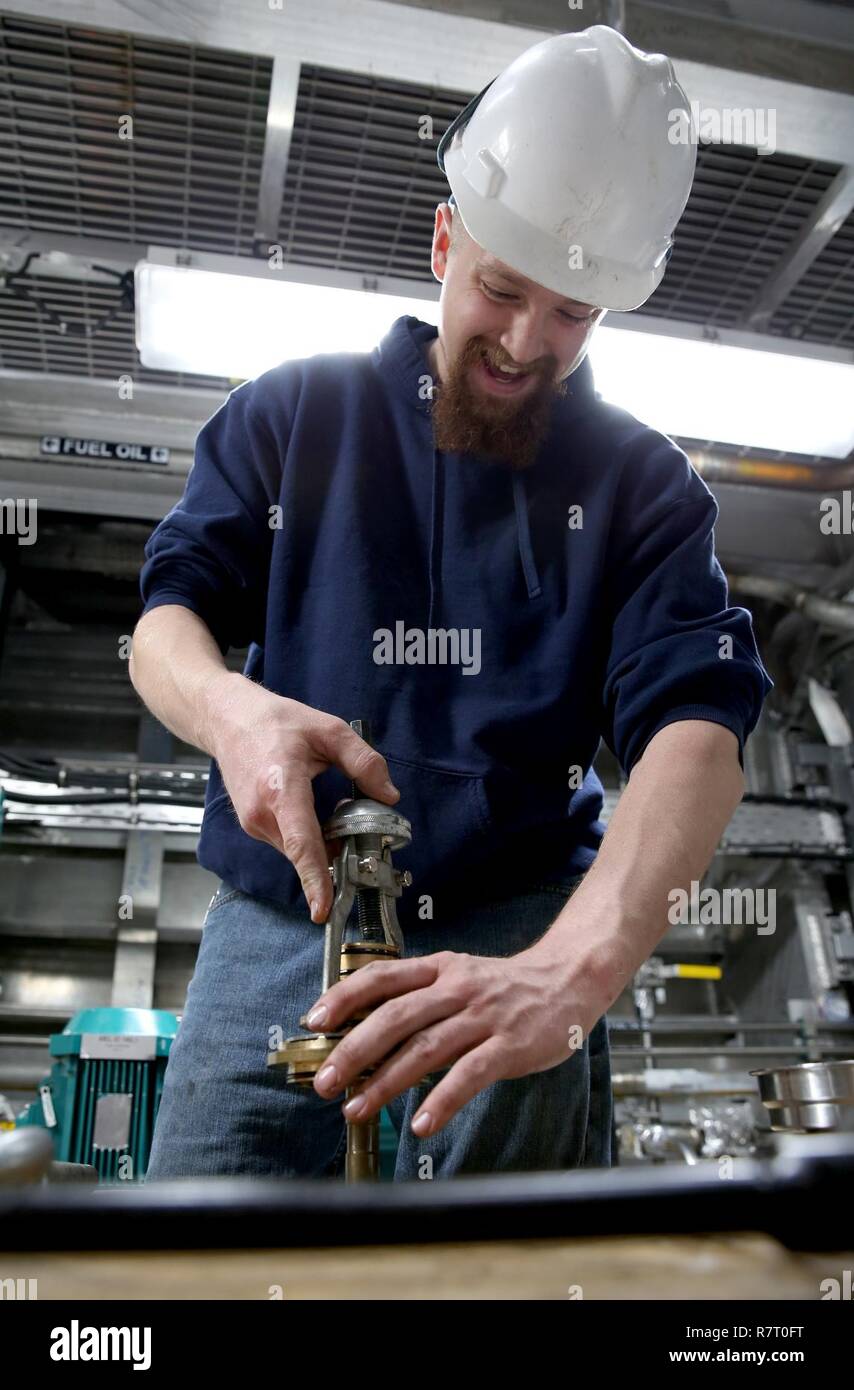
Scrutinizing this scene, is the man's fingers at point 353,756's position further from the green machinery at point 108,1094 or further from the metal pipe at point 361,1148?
the green machinery at point 108,1094

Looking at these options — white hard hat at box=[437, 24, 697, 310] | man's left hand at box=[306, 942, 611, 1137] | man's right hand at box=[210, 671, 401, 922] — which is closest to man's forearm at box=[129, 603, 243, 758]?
man's right hand at box=[210, 671, 401, 922]

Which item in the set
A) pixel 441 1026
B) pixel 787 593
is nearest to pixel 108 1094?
pixel 441 1026

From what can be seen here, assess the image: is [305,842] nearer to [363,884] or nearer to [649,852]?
[363,884]

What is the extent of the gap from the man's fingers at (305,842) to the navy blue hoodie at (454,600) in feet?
0.73

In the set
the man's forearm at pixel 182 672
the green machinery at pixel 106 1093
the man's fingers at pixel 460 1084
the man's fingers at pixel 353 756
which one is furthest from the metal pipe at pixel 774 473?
the man's fingers at pixel 460 1084

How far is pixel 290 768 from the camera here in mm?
870

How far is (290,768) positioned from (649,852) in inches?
13.3

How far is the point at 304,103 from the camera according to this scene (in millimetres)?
2264

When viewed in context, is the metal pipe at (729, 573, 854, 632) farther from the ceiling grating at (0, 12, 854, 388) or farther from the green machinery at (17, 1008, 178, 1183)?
the green machinery at (17, 1008, 178, 1183)

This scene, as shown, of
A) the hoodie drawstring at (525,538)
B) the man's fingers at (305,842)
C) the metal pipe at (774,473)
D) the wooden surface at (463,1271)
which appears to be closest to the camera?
the wooden surface at (463,1271)

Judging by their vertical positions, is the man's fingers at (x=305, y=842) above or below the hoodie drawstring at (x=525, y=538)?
below

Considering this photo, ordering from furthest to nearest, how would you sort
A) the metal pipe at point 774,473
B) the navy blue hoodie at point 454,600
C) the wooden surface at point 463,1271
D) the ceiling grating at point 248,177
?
the metal pipe at point 774,473 < the ceiling grating at point 248,177 < the navy blue hoodie at point 454,600 < the wooden surface at point 463,1271

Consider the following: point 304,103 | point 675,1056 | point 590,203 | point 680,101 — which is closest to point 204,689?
point 590,203

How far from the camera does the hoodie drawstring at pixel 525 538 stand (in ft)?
3.98
